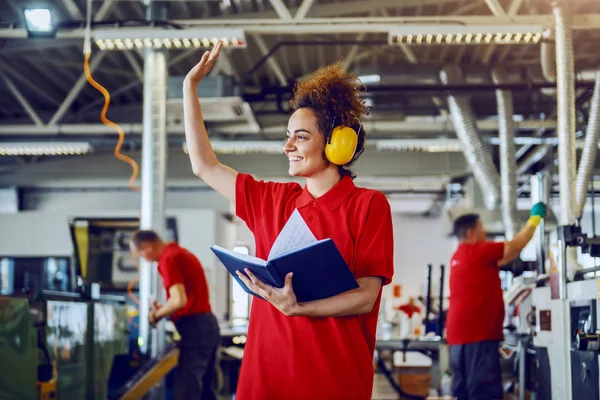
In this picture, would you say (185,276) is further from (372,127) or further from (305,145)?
(372,127)

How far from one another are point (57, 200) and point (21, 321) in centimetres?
1170

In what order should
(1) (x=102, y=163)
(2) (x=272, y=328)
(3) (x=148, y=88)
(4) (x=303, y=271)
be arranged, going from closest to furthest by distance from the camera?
(4) (x=303, y=271) → (2) (x=272, y=328) → (3) (x=148, y=88) → (1) (x=102, y=163)

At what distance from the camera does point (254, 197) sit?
6.22 feet

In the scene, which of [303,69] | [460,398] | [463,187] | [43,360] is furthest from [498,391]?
[463,187]

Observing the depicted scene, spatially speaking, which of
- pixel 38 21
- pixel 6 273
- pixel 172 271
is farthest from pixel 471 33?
pixel 6 273

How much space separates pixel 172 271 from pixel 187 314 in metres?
0.40

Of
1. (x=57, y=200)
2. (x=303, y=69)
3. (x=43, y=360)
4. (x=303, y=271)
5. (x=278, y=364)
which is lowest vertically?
(x=43, y=360)

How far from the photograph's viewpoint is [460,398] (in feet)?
17.3

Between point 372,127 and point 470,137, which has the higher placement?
point 372,127

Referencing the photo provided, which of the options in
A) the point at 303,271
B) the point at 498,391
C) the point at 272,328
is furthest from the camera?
the point at 498,391

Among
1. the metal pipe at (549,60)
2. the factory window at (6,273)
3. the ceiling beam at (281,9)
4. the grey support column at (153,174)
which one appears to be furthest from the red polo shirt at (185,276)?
the factory window at (6,273)

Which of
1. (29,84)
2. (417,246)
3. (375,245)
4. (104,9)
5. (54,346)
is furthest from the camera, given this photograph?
(417,246)

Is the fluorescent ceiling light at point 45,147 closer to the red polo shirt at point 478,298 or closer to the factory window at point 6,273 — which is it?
the factory window at point 6,273

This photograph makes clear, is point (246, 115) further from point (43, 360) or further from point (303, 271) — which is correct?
point (303, 271)
